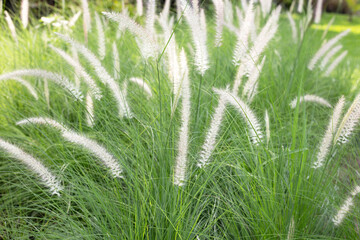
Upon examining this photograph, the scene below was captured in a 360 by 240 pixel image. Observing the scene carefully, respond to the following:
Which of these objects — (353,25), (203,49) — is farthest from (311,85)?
(353,25)

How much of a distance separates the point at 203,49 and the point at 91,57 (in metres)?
0.62

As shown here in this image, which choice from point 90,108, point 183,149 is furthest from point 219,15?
point 183,149

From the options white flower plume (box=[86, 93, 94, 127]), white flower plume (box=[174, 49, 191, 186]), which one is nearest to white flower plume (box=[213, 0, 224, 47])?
white flower plume (box=[174, 49, 191, 186])

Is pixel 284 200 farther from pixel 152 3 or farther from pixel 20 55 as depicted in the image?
pixel 20 55

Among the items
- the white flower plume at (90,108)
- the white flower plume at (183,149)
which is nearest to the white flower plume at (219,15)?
the white flower plume at (183,149)

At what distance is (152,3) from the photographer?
78.0 inches

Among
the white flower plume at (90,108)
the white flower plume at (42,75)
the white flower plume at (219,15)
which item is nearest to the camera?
the white flower plume at (42,75)

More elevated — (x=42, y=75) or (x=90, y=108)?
(x=42, y=75)

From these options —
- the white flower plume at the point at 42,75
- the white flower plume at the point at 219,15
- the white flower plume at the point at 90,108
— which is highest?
the white flower plume at the point at 219,15

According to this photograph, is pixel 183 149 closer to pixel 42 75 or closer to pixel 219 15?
pixel 42 75

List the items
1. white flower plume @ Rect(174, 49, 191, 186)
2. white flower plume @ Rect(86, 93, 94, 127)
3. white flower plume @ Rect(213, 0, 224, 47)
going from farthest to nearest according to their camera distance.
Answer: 1. white flower plume @ Rect(213, 0, 224, 47)
2. white flower plume @ Rect(86, 93, 94, 127)
3. white flower plume @ Rect(174, 49, 191, 186)

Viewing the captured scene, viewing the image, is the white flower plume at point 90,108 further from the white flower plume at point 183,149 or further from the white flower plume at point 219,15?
the white flower plume at point 219,15

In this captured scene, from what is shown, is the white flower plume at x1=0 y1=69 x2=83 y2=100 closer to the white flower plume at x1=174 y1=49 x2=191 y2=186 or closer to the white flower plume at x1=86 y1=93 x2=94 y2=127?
the white flower plume at x1=86 y1=93 x2=94 y2=127

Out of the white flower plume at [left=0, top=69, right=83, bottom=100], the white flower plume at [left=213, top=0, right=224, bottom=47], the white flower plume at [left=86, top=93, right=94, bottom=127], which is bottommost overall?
the white flower plume at [left=86, top=93, right=94, bottom=127]
